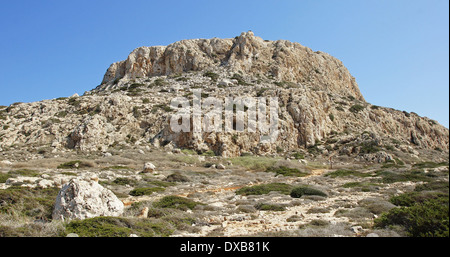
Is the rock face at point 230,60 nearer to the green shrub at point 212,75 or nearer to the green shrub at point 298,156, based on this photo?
the green shrub at point 212,75

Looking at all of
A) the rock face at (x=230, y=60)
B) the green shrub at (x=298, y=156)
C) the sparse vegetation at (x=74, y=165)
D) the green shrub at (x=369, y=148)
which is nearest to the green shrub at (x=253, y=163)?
the green shrub at (x=298, y=156)

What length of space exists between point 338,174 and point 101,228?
21.3 metres

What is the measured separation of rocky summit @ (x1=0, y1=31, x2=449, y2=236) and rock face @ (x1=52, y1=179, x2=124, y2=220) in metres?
0.04

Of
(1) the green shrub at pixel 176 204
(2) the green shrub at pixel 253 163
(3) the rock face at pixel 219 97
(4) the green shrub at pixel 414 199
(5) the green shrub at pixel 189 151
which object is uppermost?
(3) the rock face at pixel 219 97

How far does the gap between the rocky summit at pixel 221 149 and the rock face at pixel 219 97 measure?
22cm

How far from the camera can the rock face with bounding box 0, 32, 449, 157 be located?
34719mm

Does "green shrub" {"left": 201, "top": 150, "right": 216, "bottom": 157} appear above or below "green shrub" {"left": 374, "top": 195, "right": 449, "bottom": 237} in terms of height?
above

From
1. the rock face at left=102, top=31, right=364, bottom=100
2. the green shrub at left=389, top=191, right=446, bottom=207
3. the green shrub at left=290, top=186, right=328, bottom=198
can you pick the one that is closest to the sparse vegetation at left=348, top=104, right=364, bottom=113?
the rock face at left=102, top=31, right=364, bottom=100

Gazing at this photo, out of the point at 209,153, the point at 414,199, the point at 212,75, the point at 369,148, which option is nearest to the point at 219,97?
the point at 209,153

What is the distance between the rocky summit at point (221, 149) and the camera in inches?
352

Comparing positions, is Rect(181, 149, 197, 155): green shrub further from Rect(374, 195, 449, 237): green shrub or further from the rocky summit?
Rect(374, 195, 449, 237): green shrub
